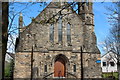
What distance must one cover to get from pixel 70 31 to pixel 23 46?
600cm

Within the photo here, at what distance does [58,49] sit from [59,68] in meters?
2.26

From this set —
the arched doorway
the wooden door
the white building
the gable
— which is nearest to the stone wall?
the arched doorway

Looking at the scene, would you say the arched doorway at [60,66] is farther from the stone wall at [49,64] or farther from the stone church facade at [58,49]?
the stone wall at [49,64]

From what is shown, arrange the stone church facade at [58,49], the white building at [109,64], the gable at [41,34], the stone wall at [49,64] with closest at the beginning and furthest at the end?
1. the stone wall at [49,64]
2. the stone church facade at [58,49]
3. the gable at [41,34]
4. the white building at [109,64]

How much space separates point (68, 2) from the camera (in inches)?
234

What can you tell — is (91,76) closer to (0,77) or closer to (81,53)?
(81,53)

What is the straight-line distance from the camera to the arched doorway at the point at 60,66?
26.4 meters

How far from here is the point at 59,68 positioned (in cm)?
2644

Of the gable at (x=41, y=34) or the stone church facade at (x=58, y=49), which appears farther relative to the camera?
the gable at (x=41, y=34)

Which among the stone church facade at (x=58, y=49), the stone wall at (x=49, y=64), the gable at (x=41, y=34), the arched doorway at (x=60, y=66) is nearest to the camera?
the stone wall at (x=49, y=64)

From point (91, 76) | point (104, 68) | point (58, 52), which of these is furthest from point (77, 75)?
point (104, 68)

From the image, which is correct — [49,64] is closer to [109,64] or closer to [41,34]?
[41,34]

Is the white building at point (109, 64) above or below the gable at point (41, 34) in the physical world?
below

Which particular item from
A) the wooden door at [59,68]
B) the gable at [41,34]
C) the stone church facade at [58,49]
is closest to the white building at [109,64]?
the stone church facade at [58,49]
